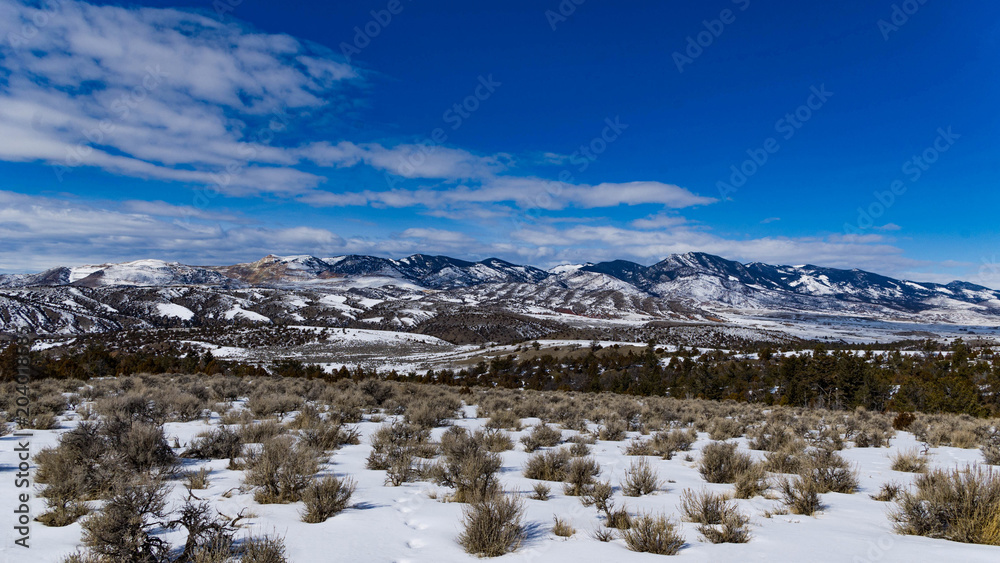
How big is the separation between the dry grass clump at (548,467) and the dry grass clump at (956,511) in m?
4.11

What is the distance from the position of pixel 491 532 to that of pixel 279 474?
302cm

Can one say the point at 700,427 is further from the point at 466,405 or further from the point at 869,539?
the point at 869,539

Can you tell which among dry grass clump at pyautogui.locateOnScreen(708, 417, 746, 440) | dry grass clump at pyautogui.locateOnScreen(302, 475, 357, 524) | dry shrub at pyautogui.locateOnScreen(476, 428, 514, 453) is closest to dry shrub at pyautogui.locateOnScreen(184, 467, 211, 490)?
dry grass clump at pyautogui.locateOnScreen(302, 475, 357, 524)

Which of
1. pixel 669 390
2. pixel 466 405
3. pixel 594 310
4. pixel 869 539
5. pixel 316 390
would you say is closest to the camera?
pixel 869 539

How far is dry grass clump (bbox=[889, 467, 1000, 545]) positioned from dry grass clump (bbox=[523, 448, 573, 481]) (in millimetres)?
4114

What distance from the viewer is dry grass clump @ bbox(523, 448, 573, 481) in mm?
7367

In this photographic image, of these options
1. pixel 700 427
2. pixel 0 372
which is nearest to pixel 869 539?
pixel 700 427

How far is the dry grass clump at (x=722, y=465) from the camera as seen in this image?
7.43 meters

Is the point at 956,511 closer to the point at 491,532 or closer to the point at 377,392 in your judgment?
the point at 491,532

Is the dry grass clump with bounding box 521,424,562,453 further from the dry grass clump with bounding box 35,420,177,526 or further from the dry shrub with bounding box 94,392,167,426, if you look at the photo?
the dry shrub with bounding box 94,392,167,426

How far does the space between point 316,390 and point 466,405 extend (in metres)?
5.17

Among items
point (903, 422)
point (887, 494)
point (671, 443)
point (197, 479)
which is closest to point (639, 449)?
point (671, 443)

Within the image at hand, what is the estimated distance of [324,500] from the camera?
5168mm

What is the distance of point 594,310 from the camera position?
636ft
